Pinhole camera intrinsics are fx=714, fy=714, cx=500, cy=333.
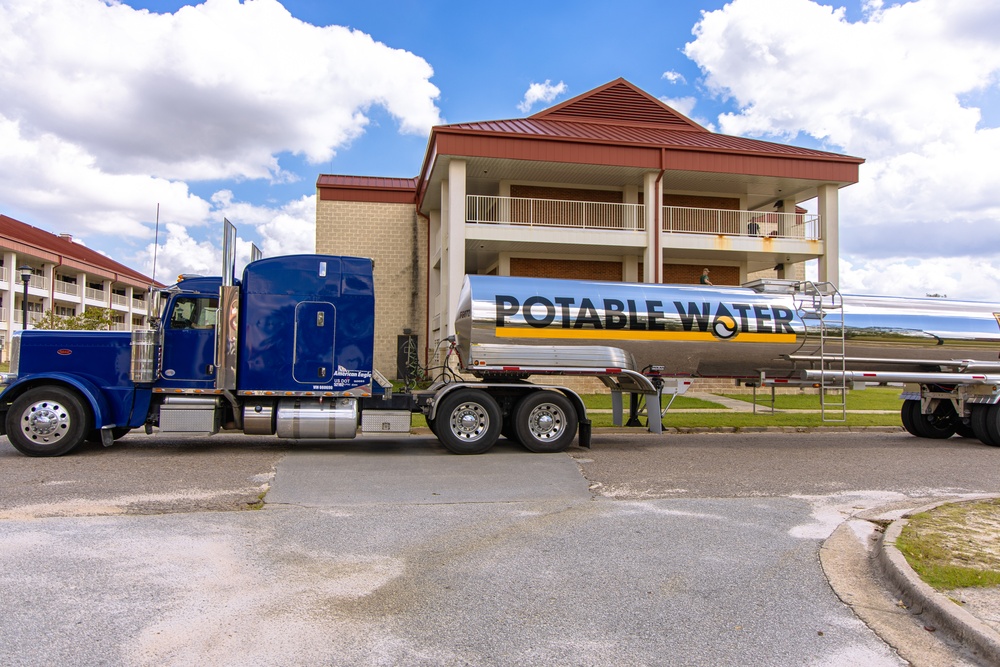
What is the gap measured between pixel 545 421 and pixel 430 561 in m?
5.96

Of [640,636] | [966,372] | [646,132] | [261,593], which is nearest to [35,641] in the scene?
[261,593]

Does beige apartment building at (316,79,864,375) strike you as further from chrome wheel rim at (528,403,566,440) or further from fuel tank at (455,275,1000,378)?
chrome wheel rim at (528,403,566,440)

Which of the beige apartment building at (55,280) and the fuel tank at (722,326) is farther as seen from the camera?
the beige apartment building at (55,280)

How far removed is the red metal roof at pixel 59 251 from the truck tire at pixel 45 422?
45.3 m

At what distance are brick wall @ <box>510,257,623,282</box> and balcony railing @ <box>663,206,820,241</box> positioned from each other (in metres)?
2.48

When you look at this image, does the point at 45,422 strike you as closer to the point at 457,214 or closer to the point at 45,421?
the point at 45,421

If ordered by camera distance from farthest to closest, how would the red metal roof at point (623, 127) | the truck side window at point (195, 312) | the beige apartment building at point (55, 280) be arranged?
the beige apartment building at point (55, 280) → the red metal roof at point (623, 127) → the truck side window at point (195, 312)

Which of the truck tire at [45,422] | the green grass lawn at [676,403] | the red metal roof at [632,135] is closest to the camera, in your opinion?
the truck tire at [45,422]

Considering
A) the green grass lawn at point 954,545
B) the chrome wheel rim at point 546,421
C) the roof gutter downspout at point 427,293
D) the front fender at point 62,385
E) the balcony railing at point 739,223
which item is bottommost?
the green grass lawn at point 954,545

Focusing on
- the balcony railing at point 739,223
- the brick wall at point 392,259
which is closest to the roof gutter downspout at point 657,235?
the balcony railing at point 739,223

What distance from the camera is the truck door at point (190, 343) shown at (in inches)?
416

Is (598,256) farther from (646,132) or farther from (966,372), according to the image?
(966,372)

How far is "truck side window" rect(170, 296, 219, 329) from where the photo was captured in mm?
10695

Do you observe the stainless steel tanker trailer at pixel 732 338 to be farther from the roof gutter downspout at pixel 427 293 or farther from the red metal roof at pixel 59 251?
the red metal roof at pixel 59 251
